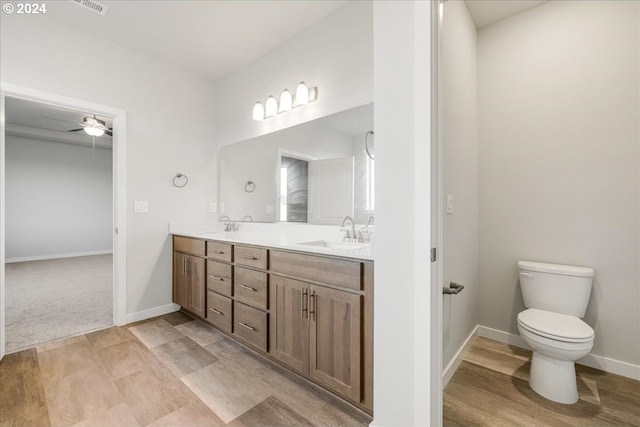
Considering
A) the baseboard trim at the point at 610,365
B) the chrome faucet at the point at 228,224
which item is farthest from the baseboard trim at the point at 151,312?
the baseboard trim at the point at 610,365

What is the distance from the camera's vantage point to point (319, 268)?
5.11 ft

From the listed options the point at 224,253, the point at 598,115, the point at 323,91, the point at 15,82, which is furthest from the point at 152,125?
the point at 598,115

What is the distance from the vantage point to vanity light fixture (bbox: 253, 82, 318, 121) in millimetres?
2359

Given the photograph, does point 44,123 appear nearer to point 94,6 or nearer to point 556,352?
point 94,6

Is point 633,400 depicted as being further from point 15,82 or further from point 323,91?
point 15,82

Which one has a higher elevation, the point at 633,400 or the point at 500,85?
the point at 500,85

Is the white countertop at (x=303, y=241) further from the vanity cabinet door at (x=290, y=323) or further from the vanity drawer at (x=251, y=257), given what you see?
the vanity cabinet door at (x=290, y=323)

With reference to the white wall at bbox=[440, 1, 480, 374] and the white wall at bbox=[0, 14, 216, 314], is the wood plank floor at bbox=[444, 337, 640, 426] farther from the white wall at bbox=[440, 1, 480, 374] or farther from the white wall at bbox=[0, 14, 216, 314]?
the white wall at bbox=[0, 14, 216, 314]

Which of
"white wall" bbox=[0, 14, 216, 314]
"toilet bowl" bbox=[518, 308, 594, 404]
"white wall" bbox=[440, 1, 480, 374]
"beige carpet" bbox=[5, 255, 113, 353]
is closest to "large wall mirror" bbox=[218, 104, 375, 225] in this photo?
"white wall" bbox=[0, 14, 216, 314]

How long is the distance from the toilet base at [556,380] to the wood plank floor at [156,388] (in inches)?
42.2

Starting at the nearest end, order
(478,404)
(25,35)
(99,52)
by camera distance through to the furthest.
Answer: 1. (478,404)
2. (25,35)
3. (99,52)

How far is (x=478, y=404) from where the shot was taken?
5.07 ft

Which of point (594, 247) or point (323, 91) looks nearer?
point (594, 247)

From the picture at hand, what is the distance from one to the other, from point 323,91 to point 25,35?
2.32 m
